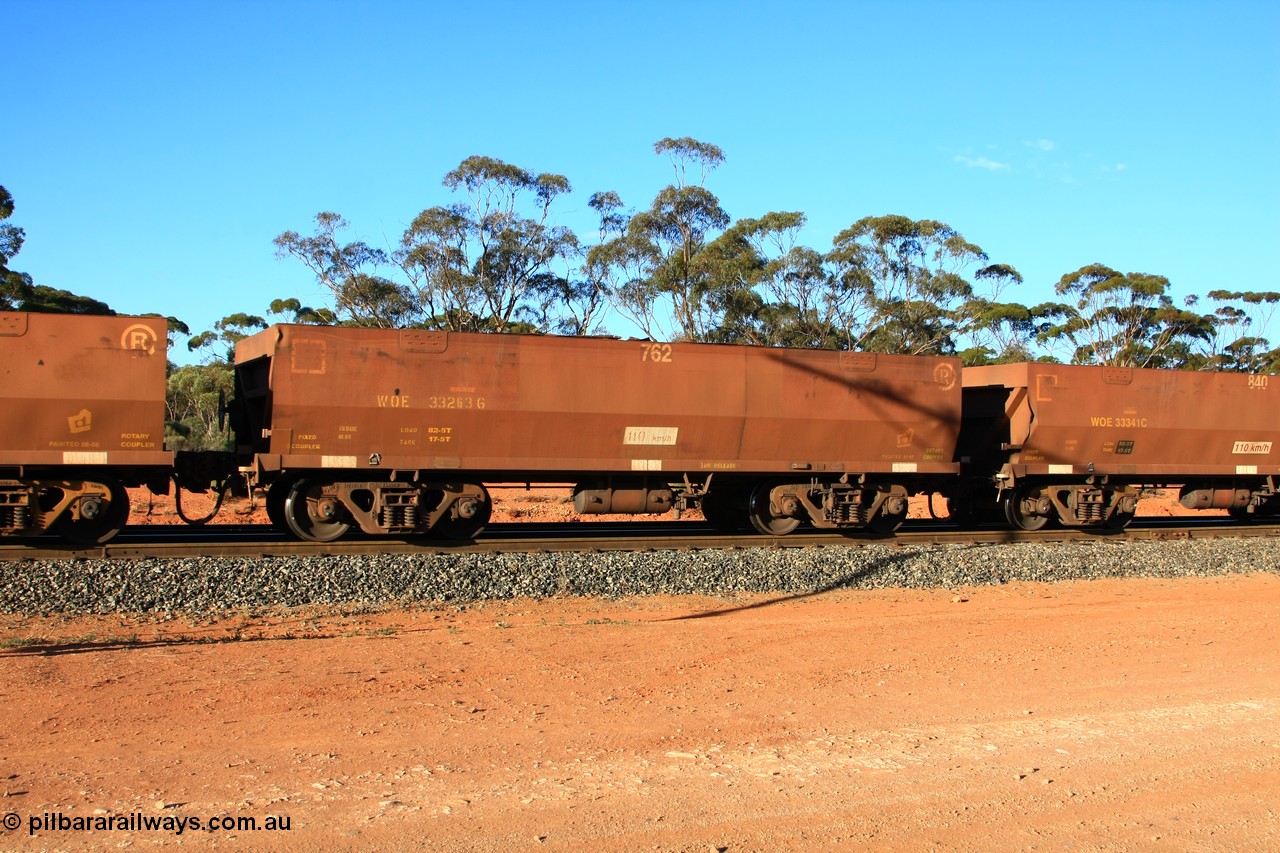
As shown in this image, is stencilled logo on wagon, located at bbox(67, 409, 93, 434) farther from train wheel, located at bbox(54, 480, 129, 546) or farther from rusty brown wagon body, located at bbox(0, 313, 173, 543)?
train wheel, located at bbox(54, 480, 129, 546)

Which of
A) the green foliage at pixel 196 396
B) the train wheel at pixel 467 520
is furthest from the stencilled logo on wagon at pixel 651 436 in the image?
the green foliage at pixel 196 396

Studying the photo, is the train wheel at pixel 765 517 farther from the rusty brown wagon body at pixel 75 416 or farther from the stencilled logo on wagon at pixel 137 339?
the stencilled logo on wagon at pixel 137 339

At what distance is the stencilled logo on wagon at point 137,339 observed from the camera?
12.4m

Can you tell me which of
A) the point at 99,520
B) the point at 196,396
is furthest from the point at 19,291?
the point at 99,520

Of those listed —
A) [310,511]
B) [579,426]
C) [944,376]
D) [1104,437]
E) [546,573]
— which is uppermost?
[944,376]

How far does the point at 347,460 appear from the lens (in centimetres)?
1327

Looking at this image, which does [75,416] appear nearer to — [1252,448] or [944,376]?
[944,376]

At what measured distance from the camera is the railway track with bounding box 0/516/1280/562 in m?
12.1

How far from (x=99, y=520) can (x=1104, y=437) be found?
15129mm

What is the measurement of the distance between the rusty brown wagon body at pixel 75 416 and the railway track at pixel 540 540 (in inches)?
20.0

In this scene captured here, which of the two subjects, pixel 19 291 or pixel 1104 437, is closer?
pixel 1104 437

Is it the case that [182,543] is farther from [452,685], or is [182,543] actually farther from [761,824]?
[761,824]

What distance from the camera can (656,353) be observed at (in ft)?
47.3

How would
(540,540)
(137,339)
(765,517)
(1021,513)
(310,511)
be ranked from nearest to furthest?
(137,339) < (310,511) < (540,540) < (765,517) < (1021,513)
